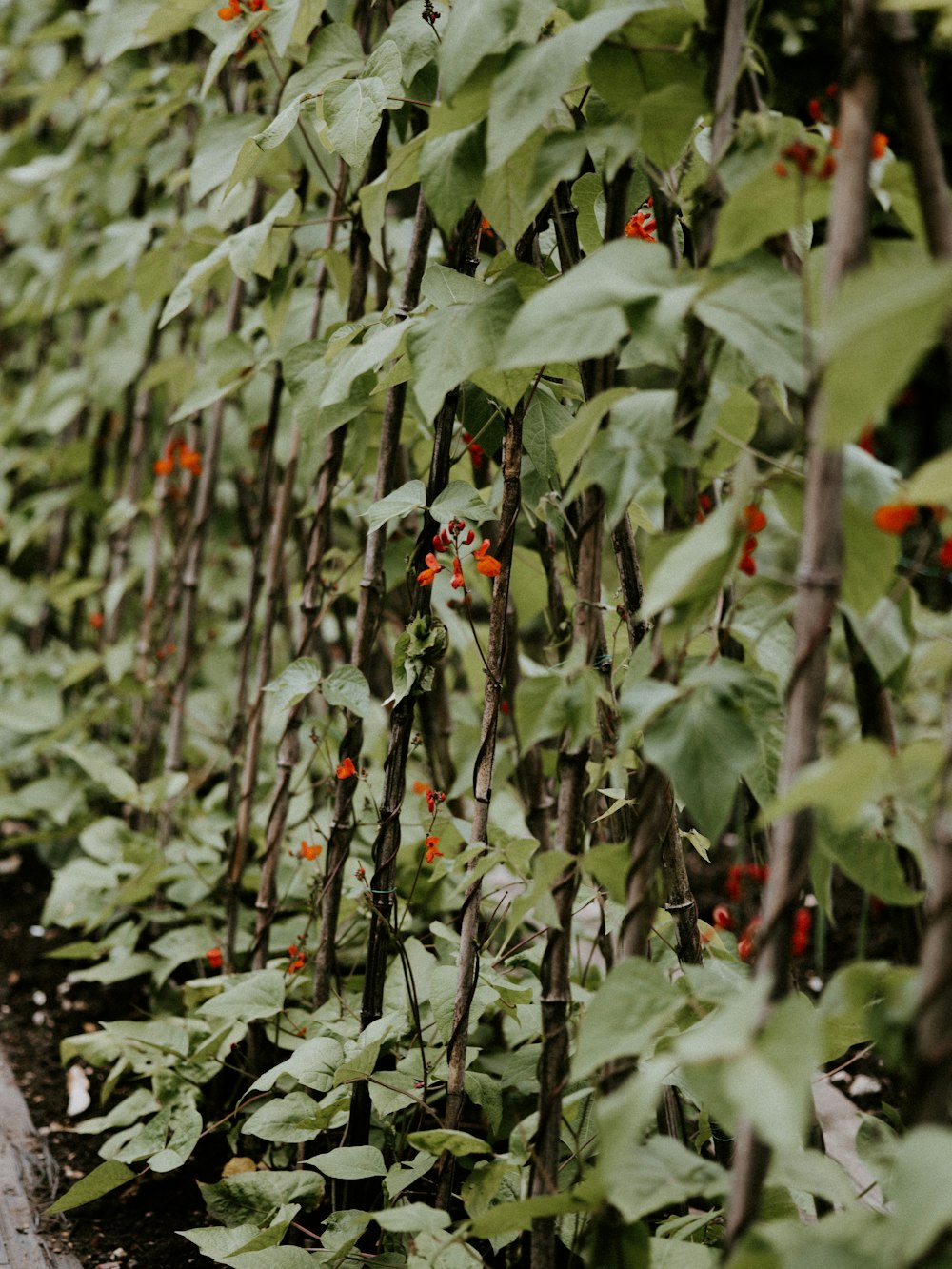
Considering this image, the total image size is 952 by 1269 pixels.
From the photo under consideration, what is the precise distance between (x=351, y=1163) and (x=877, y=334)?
889 mm

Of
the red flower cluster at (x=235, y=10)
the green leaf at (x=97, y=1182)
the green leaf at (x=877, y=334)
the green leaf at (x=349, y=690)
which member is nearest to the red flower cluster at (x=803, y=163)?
the green leaf at (x=877, y=334)

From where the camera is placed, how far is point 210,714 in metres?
2.54

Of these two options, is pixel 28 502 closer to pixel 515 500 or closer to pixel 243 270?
pixel 243 270

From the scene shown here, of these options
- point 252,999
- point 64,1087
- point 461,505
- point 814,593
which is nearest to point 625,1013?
point 814,593

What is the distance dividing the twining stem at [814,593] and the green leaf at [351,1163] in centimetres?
46

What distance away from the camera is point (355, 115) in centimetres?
101

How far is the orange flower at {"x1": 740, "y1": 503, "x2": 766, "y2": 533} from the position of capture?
68 centimetres

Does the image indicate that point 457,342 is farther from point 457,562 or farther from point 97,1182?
point 97,1182

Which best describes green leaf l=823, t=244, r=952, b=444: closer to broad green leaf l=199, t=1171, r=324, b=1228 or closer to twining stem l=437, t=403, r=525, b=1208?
twining stem l=437, t=403, r=525, b=1208

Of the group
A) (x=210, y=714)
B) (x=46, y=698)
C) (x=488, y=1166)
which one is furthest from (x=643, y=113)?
(x=46, y=698)

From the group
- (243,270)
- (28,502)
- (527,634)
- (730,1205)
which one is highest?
(243,270)

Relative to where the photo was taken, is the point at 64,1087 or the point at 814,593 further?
the point at 64,1087

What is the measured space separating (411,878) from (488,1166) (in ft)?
2.67

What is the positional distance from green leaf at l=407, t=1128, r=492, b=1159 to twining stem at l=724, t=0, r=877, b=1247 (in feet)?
1.02
